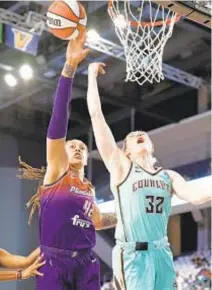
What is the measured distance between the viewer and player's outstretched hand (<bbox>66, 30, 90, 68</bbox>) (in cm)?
395

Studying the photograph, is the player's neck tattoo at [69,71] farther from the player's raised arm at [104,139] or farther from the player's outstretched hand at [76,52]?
the player's raised arm at [104,139]

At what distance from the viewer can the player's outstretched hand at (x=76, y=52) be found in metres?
3.95

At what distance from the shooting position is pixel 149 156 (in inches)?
162

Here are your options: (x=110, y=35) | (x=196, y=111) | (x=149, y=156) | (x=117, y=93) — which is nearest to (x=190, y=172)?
(x=196, y=111)

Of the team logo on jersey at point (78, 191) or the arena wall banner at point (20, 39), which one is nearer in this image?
the team logo on jersey at point (78, 191)

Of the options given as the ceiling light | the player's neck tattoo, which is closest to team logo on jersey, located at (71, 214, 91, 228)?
the player's neck tattoo

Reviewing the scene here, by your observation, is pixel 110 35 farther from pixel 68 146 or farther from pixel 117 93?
pixel 68 146

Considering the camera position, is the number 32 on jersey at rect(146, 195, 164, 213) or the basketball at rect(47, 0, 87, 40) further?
the basketball at rect(47, 0, 87, 40)

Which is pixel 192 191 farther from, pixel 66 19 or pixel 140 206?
pixel 66 19

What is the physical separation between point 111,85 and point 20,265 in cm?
891

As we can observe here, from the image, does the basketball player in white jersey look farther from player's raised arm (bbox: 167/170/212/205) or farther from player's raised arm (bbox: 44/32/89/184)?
player's raised arm (bbox: 44/32/89/184)

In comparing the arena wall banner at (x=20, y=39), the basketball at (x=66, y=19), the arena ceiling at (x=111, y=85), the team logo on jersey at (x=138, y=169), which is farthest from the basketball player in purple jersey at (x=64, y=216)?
the arena wall banner at (x=20, y=39)

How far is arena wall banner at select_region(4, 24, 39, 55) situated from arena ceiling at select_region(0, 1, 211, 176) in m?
0.22

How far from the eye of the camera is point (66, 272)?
377cm
